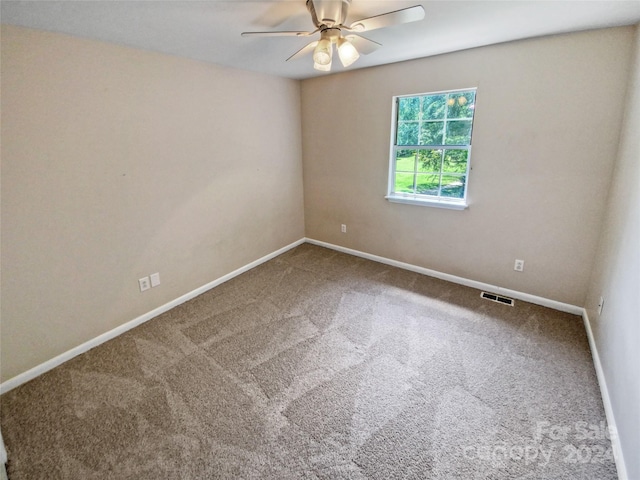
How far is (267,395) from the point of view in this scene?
1881mm

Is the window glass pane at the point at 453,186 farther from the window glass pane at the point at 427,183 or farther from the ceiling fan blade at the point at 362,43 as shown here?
the ceiling fan blade at the point at 362,43

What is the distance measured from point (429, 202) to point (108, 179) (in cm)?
290

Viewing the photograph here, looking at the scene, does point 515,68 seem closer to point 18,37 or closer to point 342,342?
point 342,342

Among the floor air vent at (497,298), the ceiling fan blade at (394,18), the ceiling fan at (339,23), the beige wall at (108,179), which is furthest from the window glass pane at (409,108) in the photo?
the floor air vent at (497,298)

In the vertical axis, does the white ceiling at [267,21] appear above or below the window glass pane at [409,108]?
above

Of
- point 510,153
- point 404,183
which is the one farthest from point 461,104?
point 404,183

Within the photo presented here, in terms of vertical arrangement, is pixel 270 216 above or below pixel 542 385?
above

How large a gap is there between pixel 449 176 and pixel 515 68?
1006mm

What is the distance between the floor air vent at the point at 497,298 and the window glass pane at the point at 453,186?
1.00 meters

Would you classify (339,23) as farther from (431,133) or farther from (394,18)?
(431,133)

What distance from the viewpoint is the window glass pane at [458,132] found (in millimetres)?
2846

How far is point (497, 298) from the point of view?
2877mm

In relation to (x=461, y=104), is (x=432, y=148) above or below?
below

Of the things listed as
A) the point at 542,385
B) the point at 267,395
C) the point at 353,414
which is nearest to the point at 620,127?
the point at 542,385
